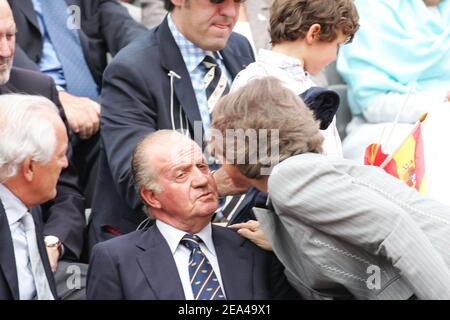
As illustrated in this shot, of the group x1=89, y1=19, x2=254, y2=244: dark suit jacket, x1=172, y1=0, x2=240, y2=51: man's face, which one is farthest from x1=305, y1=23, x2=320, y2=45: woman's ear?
x1=89, y1=19, x2=254, y2=244: dark suit jacket

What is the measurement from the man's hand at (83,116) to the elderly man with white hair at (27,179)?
3.04 feet

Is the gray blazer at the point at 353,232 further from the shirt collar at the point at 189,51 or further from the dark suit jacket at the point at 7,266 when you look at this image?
the shirt collar at the point at 189,51

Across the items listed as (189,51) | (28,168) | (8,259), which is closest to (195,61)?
(189,51)

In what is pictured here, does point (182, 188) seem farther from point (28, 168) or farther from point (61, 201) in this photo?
point (61, 201)

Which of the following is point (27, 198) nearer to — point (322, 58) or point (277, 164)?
point (277, 164)

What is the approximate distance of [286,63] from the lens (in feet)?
11.7

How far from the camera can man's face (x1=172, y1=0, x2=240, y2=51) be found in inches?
150

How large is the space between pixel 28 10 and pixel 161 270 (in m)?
1.80

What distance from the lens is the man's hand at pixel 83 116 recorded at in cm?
407

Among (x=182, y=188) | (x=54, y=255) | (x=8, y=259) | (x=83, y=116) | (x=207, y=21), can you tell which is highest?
(x=207, y=21)

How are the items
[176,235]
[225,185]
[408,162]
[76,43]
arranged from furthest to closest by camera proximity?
[76,43]
[408,162]
[225,185]
[176,235]

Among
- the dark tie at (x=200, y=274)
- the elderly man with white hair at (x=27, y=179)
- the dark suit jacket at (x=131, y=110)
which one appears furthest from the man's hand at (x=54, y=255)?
the dark tie at (x=200, y=274)

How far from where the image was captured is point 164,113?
370 centimetres
